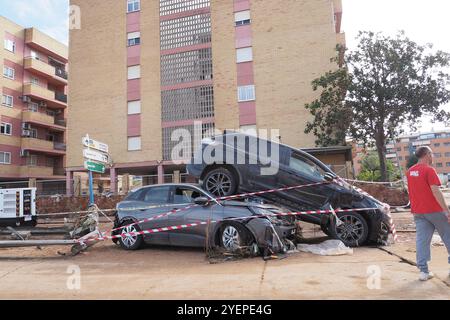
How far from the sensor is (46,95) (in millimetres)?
40500

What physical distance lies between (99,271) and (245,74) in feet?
82.4

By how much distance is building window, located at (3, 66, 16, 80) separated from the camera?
3697 cm

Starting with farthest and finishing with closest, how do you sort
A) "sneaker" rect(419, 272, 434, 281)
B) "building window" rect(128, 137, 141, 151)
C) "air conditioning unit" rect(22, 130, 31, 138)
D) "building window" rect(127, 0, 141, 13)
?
"air conditioning unit" rect(22, 130, 31, 138) < "building window" rect(127, 0, 141, 13) < "building window" rect(128, 137, 141, 151) < "sneaker" rect(419, 272, 434, 281)

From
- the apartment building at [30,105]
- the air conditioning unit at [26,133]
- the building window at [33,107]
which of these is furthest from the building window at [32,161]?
the building window at [33,107]

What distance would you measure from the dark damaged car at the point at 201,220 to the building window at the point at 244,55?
75.9ft

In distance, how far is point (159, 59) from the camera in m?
32.1

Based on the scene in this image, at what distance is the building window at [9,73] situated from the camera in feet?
121

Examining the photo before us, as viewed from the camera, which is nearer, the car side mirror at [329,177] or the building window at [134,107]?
the car side mirror at [329,177]

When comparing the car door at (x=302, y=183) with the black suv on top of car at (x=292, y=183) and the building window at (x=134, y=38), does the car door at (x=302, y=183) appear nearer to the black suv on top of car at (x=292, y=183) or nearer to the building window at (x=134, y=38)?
the black suv on top of car at (x=292, y=183)

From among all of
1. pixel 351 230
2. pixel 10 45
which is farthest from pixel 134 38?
pixel 351 230

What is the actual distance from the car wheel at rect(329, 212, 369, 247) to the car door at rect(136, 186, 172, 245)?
3.55 meters

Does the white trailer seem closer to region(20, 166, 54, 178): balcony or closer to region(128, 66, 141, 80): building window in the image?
region(128, 66, 141, 80): building window

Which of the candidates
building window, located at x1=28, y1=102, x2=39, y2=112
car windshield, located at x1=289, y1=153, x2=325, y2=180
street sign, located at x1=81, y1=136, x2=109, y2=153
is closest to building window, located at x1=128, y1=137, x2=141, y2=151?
building window, located at x1=28, y1=102, x2=39, y2=112
